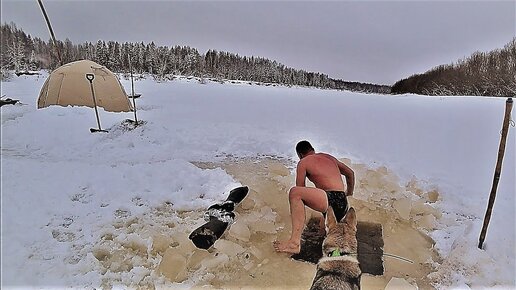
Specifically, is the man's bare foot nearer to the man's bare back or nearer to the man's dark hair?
the man's bare back

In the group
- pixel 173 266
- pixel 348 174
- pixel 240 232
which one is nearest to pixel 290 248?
pixel 240 232

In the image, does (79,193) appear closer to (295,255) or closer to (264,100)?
(295,255)

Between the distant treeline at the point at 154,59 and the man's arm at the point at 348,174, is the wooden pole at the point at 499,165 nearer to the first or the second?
the man's arm at the point at 348,174

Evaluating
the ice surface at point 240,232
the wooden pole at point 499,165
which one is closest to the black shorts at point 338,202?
the ice surface at point 240,232

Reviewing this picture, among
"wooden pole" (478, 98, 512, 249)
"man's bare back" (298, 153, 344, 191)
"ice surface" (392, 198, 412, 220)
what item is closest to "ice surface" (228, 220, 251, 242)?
"man's bare back" (298, 153, 344, 191)

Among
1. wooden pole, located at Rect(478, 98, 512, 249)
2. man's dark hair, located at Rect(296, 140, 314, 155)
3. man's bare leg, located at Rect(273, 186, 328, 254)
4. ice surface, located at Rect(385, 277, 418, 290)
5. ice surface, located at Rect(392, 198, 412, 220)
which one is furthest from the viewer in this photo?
ice surface, located at Rect(392, 198, 412, 220)

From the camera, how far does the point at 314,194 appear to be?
6.69 ft

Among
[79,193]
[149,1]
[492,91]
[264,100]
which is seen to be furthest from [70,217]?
[492,91]

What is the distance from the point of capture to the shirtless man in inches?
79.3

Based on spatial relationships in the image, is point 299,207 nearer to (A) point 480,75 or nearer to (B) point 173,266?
(B) point 173,266

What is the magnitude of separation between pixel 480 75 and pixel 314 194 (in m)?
8.48

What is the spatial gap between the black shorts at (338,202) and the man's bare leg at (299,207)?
0.04 m

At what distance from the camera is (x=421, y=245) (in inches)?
86.2

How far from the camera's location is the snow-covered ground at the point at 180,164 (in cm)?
179
